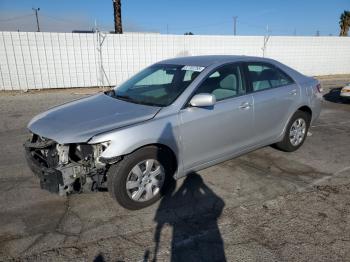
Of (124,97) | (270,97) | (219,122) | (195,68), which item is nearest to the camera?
(219,122)

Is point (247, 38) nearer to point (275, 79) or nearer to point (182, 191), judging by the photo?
point (275, 79)

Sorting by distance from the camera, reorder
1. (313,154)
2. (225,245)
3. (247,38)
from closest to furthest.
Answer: (225,245) < (313,154) < (247,38)

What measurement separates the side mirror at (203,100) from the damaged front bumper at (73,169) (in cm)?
118

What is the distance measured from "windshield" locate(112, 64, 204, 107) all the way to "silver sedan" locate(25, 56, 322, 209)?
0.05 ft

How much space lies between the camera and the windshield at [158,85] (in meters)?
3.96

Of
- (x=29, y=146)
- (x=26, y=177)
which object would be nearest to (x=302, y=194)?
(x=29, y=146)

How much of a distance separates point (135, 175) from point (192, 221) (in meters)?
0.78

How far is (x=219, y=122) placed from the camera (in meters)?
4.06

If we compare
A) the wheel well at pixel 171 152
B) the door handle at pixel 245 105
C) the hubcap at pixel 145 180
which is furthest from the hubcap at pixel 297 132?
the hubcap at pixel 145 180

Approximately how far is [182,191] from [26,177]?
2247mm

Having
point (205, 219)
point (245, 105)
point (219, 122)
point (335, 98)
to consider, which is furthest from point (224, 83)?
point (335, 98)

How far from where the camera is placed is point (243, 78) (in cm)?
452

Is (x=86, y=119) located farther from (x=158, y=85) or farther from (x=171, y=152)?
(x=158, y=85)

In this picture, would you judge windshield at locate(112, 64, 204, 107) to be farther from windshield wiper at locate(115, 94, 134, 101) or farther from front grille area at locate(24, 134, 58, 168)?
front grille area at locate(24, 134, 58, 168)
